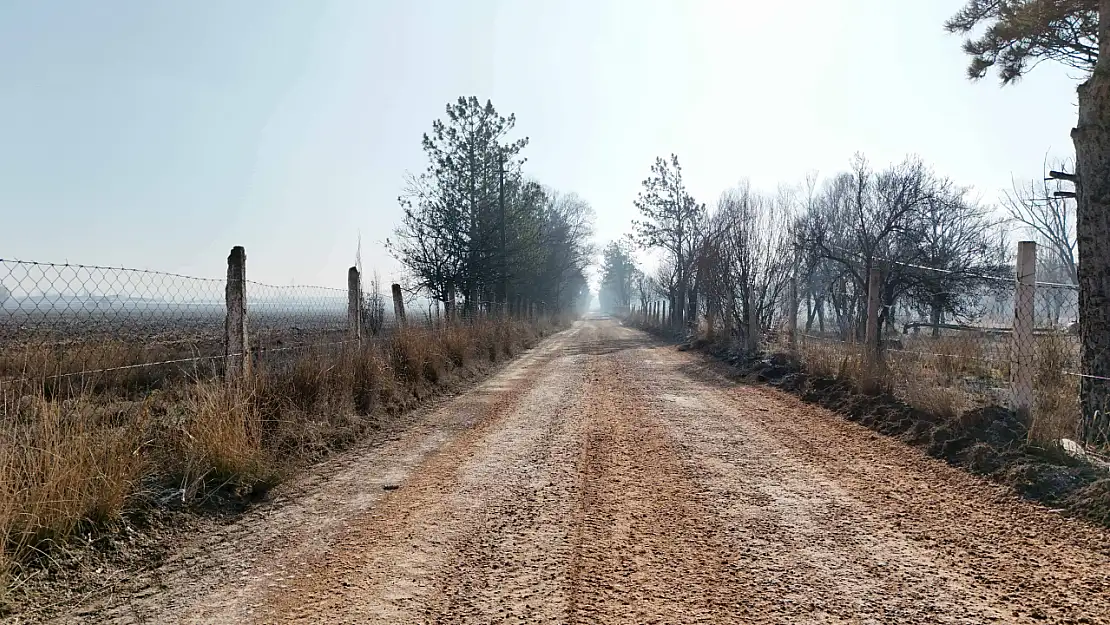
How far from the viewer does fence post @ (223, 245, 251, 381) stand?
621 centimetres

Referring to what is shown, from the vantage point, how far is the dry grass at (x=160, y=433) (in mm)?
3459

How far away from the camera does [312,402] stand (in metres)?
6.77

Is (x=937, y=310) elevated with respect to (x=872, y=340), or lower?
elevated

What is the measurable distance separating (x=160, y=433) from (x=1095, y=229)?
8560 mm

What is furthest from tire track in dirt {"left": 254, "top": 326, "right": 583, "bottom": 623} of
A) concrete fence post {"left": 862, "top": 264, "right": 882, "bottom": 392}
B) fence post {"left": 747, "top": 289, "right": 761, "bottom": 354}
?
fence post {"left": 747, "top": 289, "right": 761, "bottom": 354}

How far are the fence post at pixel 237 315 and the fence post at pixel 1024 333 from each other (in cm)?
759

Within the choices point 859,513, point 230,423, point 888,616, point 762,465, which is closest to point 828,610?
point 888,616

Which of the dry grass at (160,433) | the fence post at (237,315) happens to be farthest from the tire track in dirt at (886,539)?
the fence post at (237,315)

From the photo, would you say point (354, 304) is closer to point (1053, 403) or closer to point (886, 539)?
point (886, 539)

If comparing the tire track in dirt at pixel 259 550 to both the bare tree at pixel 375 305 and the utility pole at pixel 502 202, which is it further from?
the utility pole at pixel 502 202

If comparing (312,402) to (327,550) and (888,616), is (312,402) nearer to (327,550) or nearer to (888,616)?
(327,550)

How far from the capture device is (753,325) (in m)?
16.1

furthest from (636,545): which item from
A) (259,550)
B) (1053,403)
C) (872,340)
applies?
(872,340)

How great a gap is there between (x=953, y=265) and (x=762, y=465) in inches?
799
